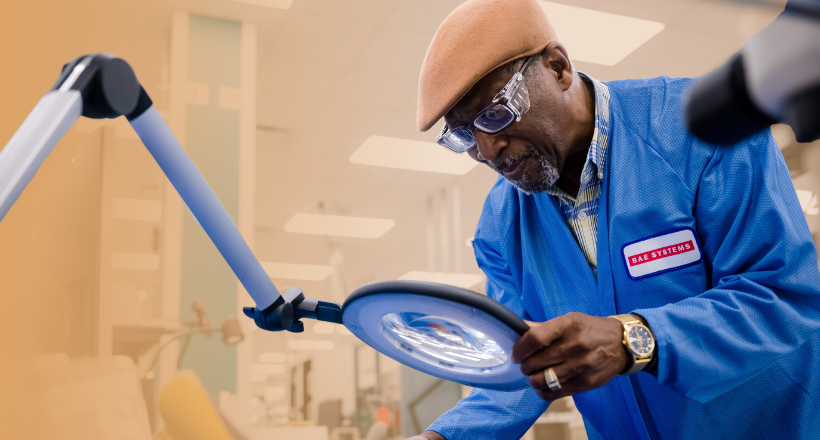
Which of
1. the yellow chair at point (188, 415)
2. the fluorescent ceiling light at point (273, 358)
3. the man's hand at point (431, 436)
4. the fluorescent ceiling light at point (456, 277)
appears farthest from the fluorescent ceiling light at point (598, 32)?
the fluorescent ceiling light at point (273, 358)

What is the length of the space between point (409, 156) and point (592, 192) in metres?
4.39

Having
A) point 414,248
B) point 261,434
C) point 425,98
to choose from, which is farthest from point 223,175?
point 414,248

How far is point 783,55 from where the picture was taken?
25 cm

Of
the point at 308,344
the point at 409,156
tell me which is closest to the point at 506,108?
the point at 409,156

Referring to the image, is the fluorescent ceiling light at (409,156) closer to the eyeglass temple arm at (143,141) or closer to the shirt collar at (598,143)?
the shirt collar at (598,143)

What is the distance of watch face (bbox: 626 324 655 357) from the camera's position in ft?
2.53

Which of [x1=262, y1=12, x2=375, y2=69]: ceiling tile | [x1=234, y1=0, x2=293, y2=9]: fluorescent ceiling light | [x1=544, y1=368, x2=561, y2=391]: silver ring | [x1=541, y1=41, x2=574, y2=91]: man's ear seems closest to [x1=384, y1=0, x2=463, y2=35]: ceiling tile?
[x1=262, y1=12, x2=375, y2=69]: ceiling tile

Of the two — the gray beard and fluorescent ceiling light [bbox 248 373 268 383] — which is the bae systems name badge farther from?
fluorescent ceiling light [bbox 248 373 268 383]

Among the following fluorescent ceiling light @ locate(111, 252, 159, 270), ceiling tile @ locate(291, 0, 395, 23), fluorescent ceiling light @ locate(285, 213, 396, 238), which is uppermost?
ceiling tile @ locate(291, 0, 395, 23)

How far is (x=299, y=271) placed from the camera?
365 inches

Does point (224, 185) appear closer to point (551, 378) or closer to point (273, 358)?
point (551, 378)

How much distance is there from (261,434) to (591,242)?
1890 mm

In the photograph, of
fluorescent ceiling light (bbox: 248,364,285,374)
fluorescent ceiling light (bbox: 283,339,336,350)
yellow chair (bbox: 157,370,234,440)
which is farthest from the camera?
fluorescent ceiling light (bbox: 248,364,285,374)

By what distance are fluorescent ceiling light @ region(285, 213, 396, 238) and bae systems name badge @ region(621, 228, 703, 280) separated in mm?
6002
